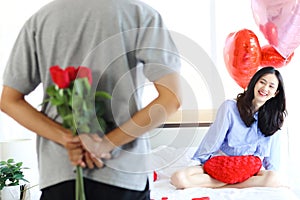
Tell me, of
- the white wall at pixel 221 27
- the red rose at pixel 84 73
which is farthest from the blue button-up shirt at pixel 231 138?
the red rose at pixel 84 73

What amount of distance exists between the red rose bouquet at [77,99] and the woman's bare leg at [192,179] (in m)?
1.70

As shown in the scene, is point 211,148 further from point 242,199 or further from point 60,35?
point 60,35

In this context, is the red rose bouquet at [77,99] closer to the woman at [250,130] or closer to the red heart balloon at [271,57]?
the woman at [250,130]

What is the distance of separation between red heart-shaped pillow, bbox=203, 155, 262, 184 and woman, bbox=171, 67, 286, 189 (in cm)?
4

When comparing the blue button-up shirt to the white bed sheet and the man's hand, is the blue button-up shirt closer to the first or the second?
the white bed sheet

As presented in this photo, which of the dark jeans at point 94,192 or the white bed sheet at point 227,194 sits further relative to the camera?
the white bed sheet at point 227,194

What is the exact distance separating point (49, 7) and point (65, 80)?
199 mm

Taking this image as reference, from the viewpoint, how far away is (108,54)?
0.95 meters

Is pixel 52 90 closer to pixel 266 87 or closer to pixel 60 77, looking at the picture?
pixel 60 77

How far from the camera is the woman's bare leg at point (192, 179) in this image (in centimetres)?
259

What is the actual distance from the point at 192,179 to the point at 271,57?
2.80ft

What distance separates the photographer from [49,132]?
3.20 feet

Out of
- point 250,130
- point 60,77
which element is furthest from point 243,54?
point 60,77

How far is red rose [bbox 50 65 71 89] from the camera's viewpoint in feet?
2.84
